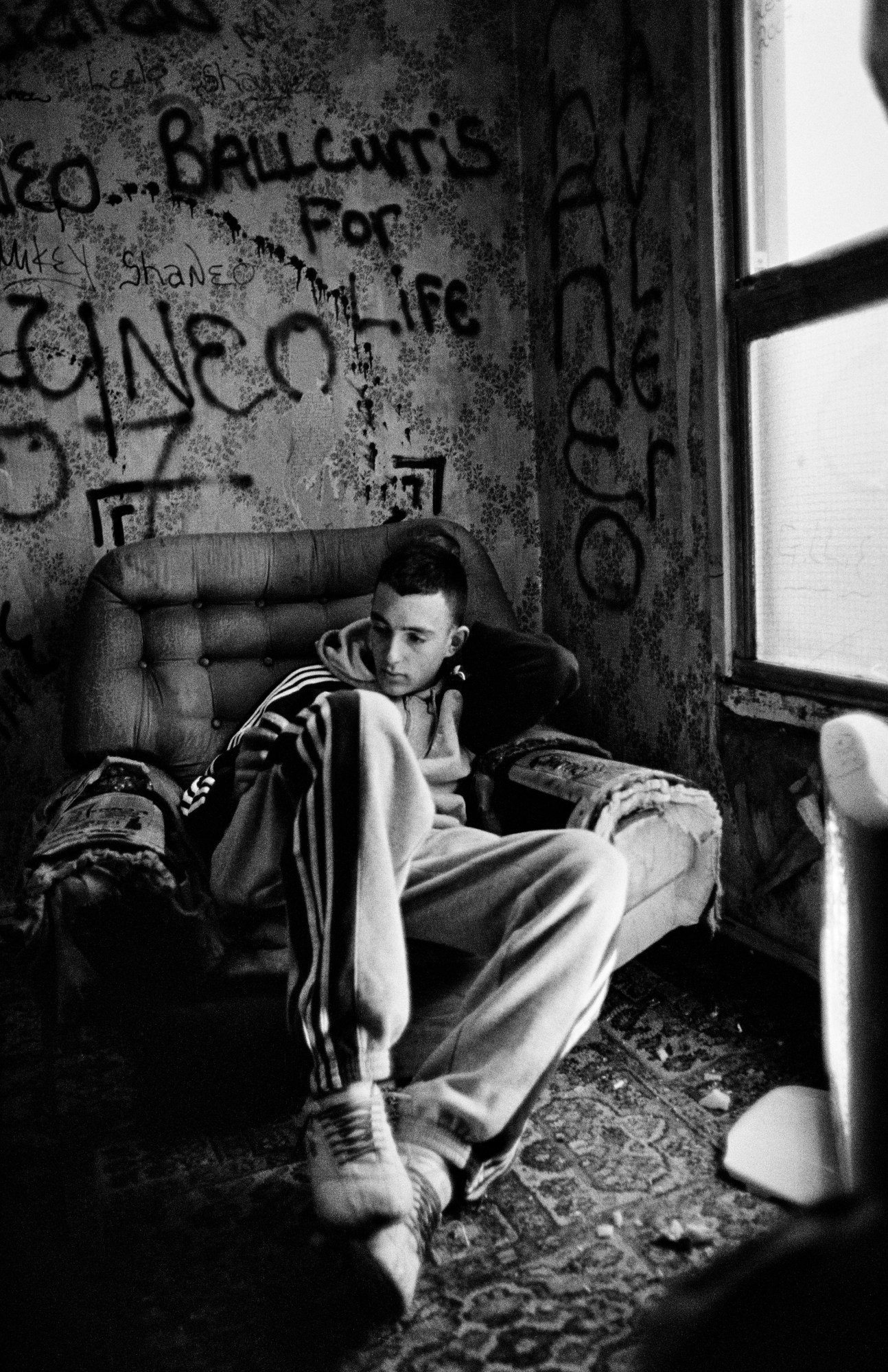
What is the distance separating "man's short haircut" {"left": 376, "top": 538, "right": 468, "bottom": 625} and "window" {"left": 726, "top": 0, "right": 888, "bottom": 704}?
0.68 meters

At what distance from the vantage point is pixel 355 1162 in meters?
1.39

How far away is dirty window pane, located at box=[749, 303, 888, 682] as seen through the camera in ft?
6.61

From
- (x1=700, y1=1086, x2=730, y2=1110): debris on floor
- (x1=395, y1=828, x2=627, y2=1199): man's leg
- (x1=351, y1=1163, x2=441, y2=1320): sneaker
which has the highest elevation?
(x1=395, y1=828, x2=627, y2=1199): man's leg

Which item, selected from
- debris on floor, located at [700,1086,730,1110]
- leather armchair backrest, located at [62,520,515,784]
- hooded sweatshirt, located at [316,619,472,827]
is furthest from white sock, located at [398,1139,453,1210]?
leather armchair backrest, located at [62,520,515,784]

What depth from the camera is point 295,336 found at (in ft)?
9.85

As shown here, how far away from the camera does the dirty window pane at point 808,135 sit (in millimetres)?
1988

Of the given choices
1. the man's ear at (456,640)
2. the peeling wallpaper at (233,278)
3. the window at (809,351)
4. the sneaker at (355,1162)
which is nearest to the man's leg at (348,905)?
the sneaker at (355,1162)

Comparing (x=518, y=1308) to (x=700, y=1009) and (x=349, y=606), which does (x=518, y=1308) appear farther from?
(x=349, y=606)

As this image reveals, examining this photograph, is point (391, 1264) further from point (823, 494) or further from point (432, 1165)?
point (823, 494)

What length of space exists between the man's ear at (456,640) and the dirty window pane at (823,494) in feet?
2.21

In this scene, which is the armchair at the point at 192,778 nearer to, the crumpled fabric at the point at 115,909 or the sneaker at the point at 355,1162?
the crumpled fabric at the point at 115,909

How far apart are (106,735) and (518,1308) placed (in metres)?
1.39

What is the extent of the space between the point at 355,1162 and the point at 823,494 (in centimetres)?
152

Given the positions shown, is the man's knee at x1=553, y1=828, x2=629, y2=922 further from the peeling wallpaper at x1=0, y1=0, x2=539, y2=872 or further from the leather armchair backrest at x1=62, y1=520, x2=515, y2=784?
the peeling wallpaper at x1=0, y1=0, x2=539, y2=872
